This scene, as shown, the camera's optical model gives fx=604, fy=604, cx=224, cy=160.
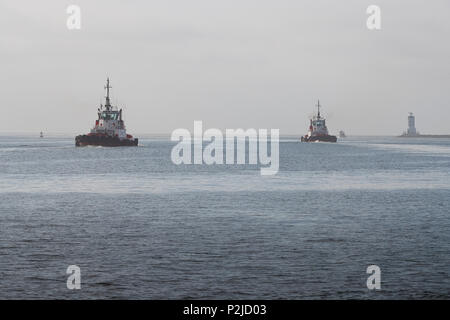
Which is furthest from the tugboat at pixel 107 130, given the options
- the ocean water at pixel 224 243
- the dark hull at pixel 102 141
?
the ocean water at pixel 224 243

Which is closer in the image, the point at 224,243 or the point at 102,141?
the point at 224,243

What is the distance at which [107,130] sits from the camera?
168000mm

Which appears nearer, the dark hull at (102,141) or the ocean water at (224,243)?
the ocean water at (224,243)

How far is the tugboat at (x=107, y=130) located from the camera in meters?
162

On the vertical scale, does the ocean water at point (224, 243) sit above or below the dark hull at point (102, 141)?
below

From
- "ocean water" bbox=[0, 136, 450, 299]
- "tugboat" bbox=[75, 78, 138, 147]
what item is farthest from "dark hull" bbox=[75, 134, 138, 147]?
"ocean water" bbox=[0, 136, 450, 299]

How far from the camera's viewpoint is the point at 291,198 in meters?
49.3

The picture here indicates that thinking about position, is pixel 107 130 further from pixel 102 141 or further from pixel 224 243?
pixel 224 243

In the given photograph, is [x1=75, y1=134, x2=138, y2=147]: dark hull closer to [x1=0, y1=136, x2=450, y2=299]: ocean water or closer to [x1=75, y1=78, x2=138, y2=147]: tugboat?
[x1=75, y1=78, x2=138, y2=147]: tugboat

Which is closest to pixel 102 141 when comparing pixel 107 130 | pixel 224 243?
pixel 107 130

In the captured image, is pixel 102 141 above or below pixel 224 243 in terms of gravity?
above

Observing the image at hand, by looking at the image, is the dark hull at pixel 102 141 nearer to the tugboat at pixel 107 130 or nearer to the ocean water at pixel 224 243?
the tugboat at pixel 107 130

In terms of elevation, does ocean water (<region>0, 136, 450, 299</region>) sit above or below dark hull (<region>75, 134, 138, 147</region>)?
below

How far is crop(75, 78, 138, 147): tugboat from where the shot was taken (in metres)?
162
